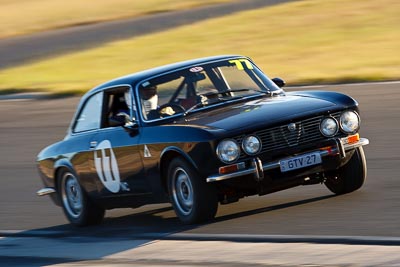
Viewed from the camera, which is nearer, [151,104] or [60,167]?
[151,104]

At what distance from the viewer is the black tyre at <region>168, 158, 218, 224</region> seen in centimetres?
812

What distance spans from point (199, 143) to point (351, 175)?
1.56 metres

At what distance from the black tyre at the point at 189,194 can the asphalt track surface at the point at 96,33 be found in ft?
66.1

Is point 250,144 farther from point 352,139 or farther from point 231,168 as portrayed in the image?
point 352,139

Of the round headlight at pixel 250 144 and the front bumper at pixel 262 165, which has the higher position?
the round headlight at pixel 250 144

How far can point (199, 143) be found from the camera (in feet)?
26.2

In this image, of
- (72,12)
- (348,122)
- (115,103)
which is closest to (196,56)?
(115,103)

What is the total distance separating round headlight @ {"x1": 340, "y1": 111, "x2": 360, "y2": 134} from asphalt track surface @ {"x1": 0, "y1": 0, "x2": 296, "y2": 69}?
66.9ft

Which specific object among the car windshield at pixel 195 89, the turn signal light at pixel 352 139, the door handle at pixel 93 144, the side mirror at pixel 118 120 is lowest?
the turn signal light at pixel 352 139

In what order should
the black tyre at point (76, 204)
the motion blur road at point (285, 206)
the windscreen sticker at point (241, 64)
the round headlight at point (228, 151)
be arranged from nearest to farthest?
the motion blur road at point (285, 206), the round headlight at point (228, 151), the windscreen sticker at point (241, 64), the black tyre at point (76, 204)

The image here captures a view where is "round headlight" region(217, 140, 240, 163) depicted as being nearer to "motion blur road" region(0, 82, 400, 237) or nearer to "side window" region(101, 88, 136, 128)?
"motion blur road" region(0, 82, 400, 237)

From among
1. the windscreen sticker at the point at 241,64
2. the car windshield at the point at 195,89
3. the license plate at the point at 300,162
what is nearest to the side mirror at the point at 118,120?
the car windshield at the point at 195,89

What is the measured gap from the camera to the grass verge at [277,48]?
21.5 m

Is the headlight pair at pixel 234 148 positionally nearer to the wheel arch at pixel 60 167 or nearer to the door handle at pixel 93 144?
the door handle at pixel 93 144
